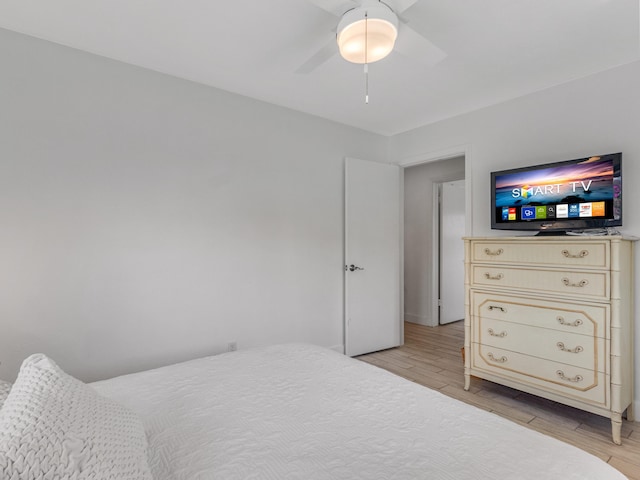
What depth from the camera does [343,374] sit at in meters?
1.55

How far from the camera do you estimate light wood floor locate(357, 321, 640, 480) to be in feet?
6.67

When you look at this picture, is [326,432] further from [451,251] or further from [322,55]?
[451,251]

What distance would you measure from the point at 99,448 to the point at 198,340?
80.3 inches

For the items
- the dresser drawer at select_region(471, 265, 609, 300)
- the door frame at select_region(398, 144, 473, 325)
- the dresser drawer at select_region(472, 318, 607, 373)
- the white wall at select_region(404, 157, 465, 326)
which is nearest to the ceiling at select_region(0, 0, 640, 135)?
the door frame at select_region(398, 144, 473, 325)

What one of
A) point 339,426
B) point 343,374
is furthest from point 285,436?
point 343,374

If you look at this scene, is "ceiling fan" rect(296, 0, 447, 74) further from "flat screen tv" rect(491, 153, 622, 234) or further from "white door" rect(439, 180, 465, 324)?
"white door" rect(439, 180, 465, 324)

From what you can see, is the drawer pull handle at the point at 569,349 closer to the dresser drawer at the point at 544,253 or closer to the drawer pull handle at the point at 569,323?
the drawer pull handle at the point at 569,323

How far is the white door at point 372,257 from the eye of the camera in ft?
11.8

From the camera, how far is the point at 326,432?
1.10 meters

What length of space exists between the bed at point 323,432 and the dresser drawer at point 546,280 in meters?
1.50

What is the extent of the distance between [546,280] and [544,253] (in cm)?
19

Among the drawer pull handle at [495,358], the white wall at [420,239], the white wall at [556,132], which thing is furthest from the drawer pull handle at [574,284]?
the white wall at [420,239]

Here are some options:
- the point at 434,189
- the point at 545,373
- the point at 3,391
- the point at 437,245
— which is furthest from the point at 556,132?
the point at 3,391

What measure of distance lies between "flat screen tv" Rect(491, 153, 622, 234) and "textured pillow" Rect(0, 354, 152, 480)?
9.37 ft
